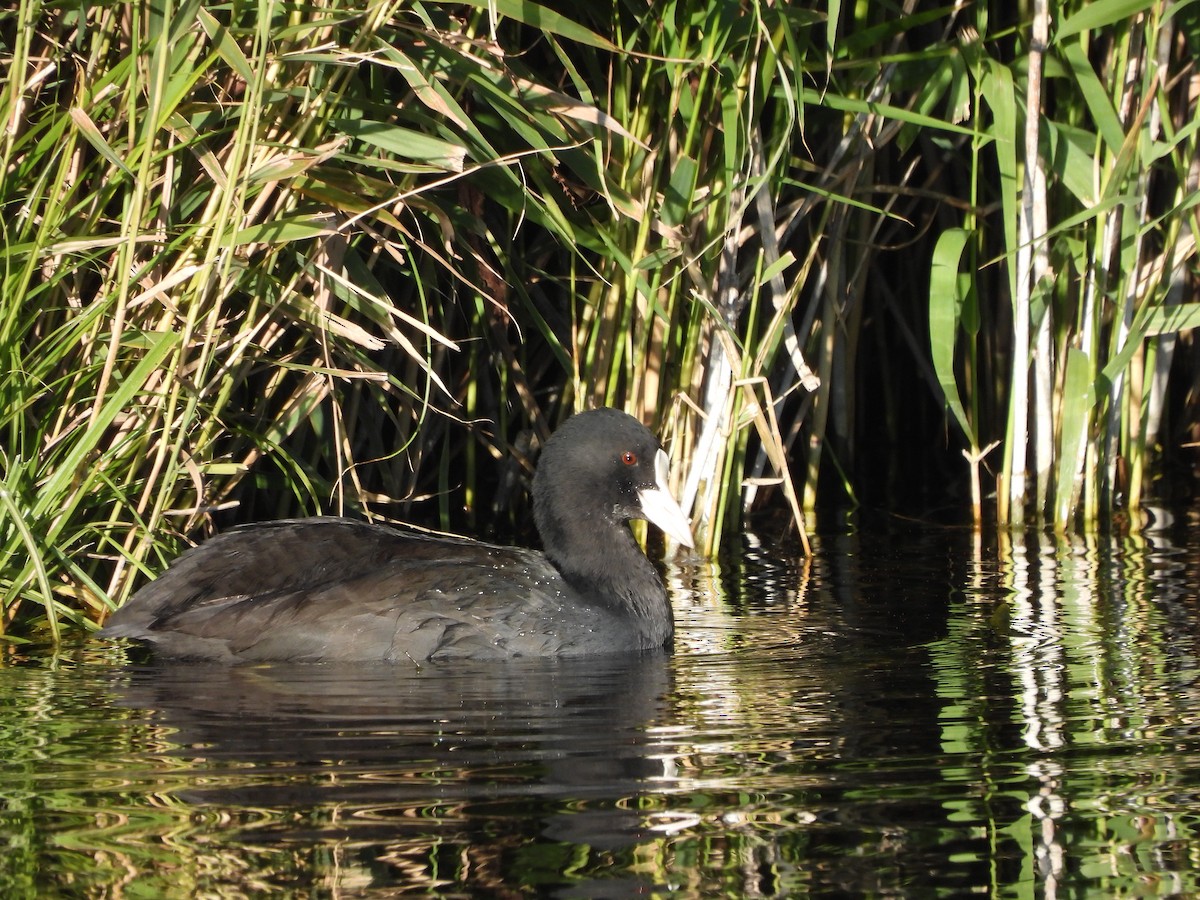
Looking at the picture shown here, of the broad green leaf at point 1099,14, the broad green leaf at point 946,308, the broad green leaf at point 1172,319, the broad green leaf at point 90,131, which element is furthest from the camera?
the broad green leaf at point 1172,319

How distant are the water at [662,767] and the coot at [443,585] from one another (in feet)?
0.33

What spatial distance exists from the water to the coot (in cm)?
10

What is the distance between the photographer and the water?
270cm

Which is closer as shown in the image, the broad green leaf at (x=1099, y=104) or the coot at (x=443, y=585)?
the coot at (x=443, y=585)

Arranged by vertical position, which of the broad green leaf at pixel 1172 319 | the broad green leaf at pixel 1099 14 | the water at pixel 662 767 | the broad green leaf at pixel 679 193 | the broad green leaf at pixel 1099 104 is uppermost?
the broad green leaf at pixel 1099 14

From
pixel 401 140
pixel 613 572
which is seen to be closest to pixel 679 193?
pixel 401 140

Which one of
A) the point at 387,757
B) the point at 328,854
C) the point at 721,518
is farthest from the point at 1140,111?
the point at 328,854

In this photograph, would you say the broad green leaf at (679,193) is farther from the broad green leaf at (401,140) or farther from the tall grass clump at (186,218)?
the broad green leaf at (401,140)

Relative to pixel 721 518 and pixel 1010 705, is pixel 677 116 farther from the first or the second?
pixel 1010 705

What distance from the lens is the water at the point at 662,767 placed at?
2.70m

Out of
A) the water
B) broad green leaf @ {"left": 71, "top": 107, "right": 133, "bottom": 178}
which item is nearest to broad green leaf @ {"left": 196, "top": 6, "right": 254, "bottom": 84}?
broad green leaf @ {"left": 71, "top": 107, "right": 133, "bottom": 178}

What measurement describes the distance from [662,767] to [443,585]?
1.34m

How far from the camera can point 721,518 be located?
18.6 ft

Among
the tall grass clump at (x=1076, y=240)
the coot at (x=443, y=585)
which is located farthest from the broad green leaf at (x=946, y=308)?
the coot at (x=443, y=585)
